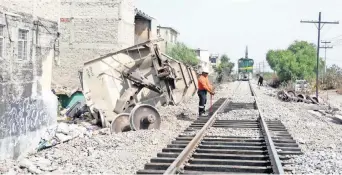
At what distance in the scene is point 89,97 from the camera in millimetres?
15586

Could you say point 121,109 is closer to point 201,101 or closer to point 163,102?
point 163,102

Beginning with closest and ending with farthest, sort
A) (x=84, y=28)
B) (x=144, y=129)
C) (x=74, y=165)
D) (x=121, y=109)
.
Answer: (x=74, y=165) < (x=144, y=129) < (x=121, y=109) < (x=84, y=28)

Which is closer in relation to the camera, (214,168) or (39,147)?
(214,168)

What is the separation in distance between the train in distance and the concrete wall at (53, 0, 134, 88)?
47.1 metres

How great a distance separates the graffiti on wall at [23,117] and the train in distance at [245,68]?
63253 mm

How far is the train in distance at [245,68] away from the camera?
73250mm

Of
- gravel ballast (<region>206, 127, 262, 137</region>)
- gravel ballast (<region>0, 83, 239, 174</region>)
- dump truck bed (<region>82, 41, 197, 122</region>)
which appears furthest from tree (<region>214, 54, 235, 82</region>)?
gravel ballast (<region>0, 83, 239, 174</region>)

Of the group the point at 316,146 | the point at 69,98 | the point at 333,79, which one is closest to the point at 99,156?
the point at 316,146

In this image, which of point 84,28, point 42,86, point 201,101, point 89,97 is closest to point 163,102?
point 201,101

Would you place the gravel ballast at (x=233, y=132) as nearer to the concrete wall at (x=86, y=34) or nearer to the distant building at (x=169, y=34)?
the concrete wall at (x=86, y=34)

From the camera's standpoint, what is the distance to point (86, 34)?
92.0 ft

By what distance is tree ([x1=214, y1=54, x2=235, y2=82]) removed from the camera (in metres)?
70.5

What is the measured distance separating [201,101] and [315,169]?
880 cm

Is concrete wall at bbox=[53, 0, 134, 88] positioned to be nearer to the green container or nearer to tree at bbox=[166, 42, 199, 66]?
the green container
